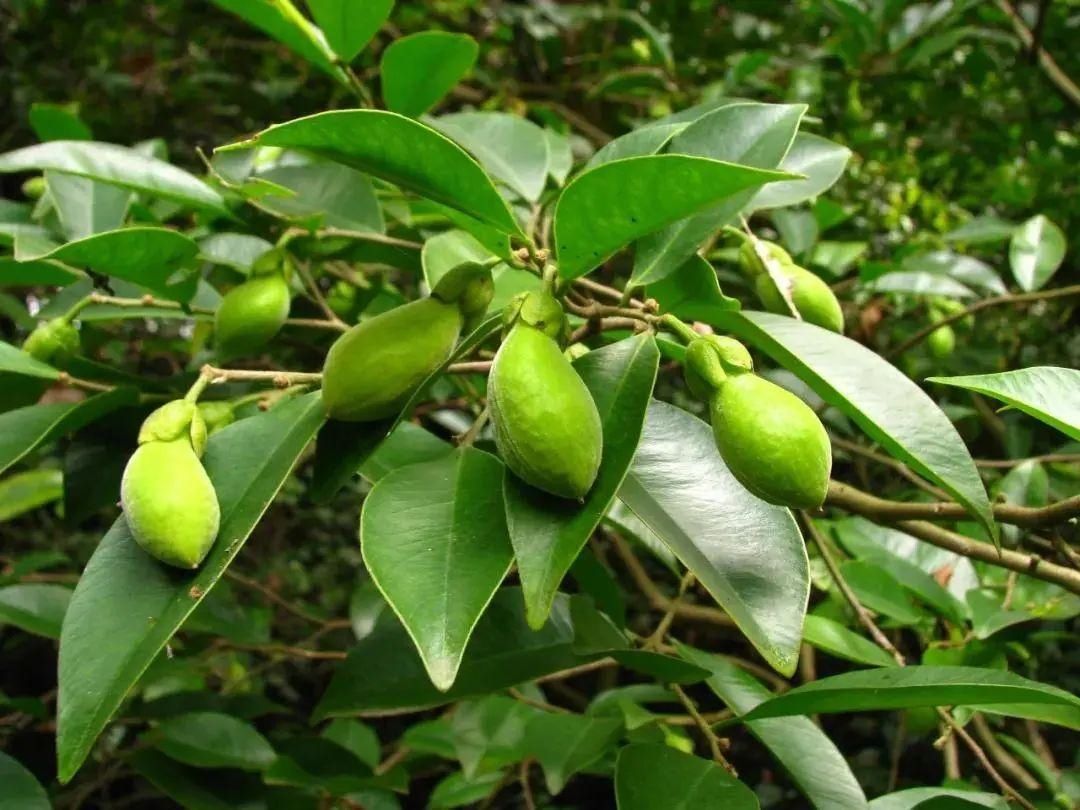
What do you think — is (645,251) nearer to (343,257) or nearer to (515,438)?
(515,438)

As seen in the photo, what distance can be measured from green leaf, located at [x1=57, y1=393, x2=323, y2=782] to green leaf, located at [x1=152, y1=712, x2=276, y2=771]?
474 millimetres

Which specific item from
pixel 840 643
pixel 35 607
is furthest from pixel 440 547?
pixel 35 607

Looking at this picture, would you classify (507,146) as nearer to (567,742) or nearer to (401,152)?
(401,152)

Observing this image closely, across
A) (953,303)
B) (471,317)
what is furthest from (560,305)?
(953,303)

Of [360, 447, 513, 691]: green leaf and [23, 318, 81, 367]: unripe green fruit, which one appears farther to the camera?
[23, 318, 81, 367]: unripe green fruit

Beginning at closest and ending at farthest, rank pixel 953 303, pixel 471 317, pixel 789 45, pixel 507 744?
pixel 471 317
pixel 507 744
pixel 953 303
pixel 789 45

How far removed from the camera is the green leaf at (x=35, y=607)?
98 centimetres

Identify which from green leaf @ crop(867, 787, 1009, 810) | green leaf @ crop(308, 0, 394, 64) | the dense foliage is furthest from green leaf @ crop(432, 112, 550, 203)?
green leaf @ crop(867, 787, 1009, 810)

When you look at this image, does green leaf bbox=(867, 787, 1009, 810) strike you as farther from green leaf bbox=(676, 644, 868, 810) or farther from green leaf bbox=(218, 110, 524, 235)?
green leaf bbox=(218, 110, 524, 235)

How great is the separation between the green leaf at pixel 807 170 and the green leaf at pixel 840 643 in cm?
37

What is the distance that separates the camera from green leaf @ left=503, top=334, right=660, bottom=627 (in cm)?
48

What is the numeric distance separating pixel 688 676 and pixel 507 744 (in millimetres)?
468

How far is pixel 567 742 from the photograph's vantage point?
0.90 m

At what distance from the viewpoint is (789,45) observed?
→ 2.20m
